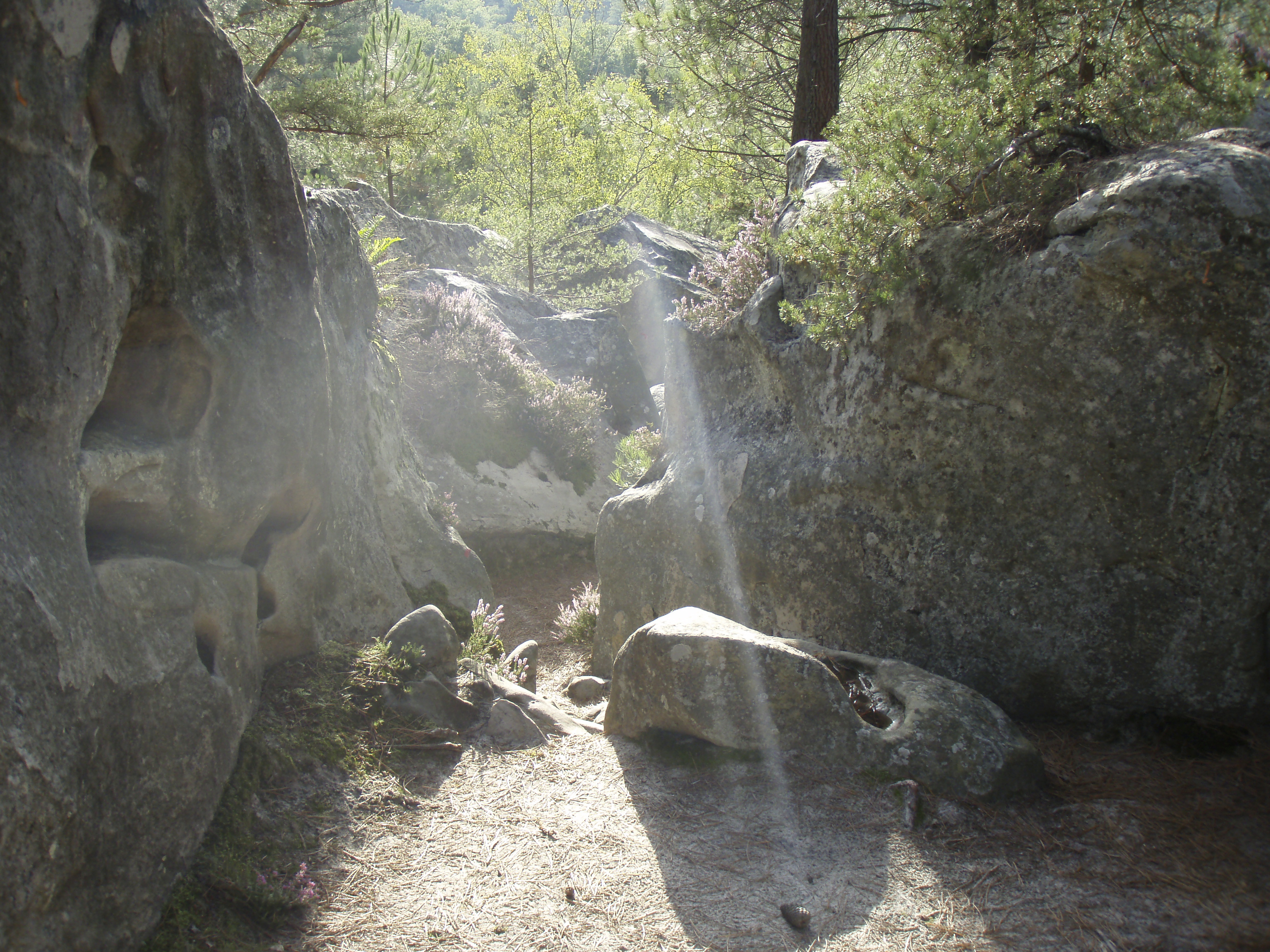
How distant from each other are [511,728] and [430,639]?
81 centimetres

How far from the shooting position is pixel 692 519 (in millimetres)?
6266

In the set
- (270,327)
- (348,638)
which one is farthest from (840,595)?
(270,327)

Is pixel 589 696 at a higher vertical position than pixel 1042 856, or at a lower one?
lower

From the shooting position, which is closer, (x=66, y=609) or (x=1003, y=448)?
(x=66, y=609)

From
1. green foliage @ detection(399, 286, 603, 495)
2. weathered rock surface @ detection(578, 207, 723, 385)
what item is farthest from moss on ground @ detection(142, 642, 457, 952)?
weathered rock surface @ detection(578, 207, 723, 385)

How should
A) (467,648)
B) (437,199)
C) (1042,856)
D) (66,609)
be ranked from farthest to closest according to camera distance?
(437,199)
(467,648)
(1042,856)
(66,609)

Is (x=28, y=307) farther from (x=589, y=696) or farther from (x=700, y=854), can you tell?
(x=589, y=696)

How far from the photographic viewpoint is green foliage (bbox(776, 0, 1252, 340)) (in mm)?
4453

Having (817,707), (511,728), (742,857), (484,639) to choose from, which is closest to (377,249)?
(484,639)

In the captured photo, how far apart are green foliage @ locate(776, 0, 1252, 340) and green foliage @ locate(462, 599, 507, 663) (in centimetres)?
318

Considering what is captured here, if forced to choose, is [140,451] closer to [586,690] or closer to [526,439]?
[586,690]

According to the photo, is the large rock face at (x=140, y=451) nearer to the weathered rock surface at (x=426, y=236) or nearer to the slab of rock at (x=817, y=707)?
the slab of rock at (x=817, y=707)

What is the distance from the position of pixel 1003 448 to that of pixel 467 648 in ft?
12.4

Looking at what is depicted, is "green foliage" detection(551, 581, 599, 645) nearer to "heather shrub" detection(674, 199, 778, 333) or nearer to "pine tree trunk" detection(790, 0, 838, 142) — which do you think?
"heather shrub" detection(674, 199, 778, 333)
